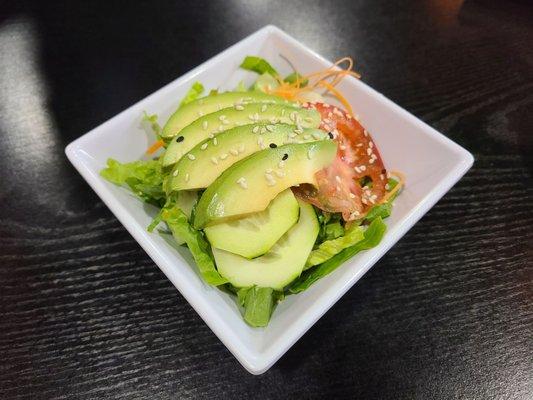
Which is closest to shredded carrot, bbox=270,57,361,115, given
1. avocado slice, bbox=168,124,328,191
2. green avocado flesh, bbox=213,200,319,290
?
avocado slice, bbox=168,124,328,191

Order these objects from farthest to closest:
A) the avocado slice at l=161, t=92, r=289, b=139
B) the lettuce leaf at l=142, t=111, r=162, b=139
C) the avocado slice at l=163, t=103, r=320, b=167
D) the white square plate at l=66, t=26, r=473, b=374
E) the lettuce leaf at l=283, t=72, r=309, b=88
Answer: the lettuce leaf at l=283, t=72, r=309, b=88 < the lettuce leaf at l=142, t=111, r=162, b=139 < the avocado slice at l=161, t=92, r=289, b=139 < the avocado slice at l=163, t=103, r=320, b=167 < the white square plate at l=66, t=26, r=473, b=374

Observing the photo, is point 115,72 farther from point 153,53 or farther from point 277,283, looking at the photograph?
point 277,283

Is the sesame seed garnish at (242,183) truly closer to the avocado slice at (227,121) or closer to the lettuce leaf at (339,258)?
the avocado slice at (227,121)

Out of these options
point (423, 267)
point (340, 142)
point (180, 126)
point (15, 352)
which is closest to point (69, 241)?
point (15, 352)

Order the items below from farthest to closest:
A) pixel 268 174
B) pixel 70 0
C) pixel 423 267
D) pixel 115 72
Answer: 1. pixel 70 0
2. pixel 115 72
3. pixel 423 267
4. pixel 268 174

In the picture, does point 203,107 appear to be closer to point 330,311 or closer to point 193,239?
point 193,239

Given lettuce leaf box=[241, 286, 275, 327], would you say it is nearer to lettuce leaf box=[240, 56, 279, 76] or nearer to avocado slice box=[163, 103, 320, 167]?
avocado slice box=[163, 103, 320, 167]

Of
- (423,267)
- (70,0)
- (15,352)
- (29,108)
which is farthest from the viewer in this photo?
(70,0)

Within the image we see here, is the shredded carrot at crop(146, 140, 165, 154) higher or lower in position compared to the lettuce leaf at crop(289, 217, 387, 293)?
higher
